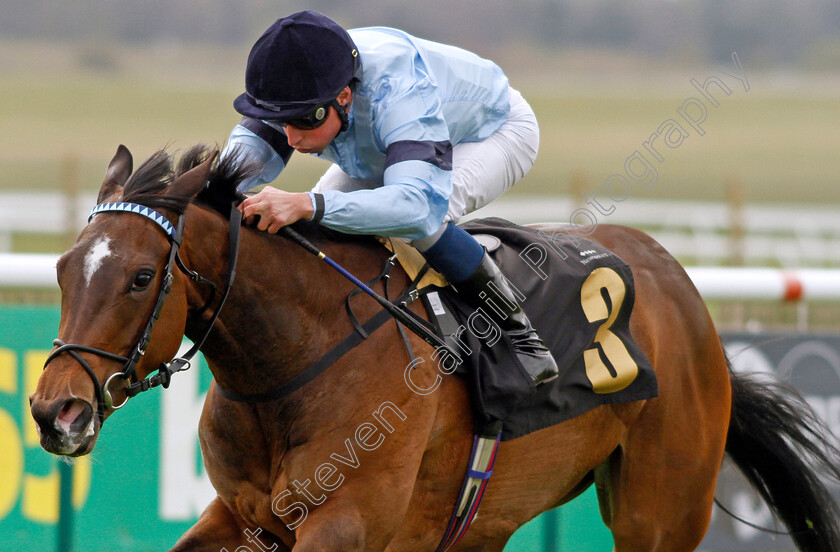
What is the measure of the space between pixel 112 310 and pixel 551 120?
3981 cm

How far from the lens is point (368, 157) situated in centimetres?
288

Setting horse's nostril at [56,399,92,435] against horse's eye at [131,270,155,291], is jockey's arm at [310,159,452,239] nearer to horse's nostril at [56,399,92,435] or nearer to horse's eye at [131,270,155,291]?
horse's eye at [131,270,155,291]

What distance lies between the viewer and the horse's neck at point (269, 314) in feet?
8.34

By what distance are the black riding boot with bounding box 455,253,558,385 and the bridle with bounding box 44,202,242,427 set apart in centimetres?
70

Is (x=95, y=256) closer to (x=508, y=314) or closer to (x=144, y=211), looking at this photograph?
(x=144, y=211)

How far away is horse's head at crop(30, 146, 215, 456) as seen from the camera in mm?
2146

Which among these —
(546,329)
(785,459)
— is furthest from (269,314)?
(785,459)

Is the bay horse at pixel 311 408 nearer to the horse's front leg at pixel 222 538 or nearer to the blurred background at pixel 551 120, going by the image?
the horse's front leg at pixel 222 538

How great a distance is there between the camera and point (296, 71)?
8.54 feet

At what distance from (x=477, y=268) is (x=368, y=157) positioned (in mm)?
441

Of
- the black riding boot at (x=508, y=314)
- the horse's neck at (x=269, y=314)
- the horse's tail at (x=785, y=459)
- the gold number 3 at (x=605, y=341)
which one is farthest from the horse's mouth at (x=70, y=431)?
the horse's tail at (x=785, y=459)

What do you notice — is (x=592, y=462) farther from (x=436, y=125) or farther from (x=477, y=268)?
(x=436, y=125)

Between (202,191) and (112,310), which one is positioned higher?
(202,191)

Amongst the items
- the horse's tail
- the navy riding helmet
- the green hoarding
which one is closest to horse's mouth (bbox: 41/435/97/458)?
the navy riding helmet
